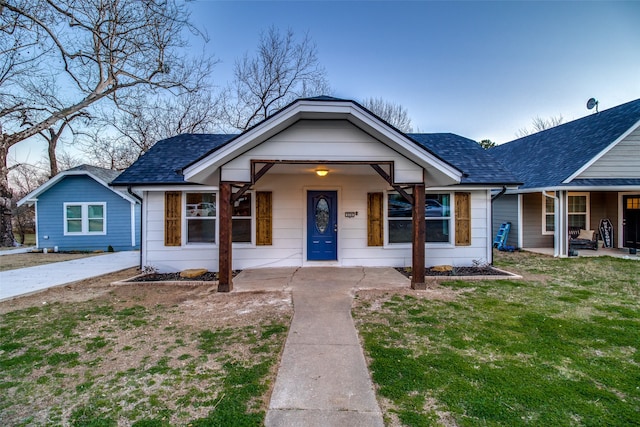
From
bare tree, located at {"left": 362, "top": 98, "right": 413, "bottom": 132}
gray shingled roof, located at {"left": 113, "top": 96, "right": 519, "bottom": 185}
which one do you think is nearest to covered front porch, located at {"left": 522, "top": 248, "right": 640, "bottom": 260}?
gray shingled roof, located at {"left": 113, "top": 96, "right": 519, "bottom": 185}

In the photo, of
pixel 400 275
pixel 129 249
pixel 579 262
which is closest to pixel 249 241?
pixel 400 275

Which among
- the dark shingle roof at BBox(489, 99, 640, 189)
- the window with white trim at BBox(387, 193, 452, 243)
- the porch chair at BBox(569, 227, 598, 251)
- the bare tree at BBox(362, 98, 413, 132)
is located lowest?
the porch chair at BBox(569, 227, 598, 251)

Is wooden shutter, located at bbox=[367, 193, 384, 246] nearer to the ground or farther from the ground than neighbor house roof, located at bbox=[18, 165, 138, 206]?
nearer to the ground

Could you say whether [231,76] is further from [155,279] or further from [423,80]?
[155,279]

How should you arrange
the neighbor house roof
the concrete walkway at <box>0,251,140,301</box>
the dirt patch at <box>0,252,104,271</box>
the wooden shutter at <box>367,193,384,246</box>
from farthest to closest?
the neighbor house roof, the dirt patch at <box>0,252,104,271</box>, the wooden shutter at <box>367,193,384,246</box>, the concrete walkway at <box>0,251,140,301</box>

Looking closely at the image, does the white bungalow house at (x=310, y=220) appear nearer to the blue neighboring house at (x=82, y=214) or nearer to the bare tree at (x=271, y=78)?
the blue neighboring house at (x=82, y=214)

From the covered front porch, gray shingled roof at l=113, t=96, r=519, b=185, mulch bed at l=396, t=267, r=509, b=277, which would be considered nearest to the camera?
mulch bed at l=396, t=267, r=509, b=277

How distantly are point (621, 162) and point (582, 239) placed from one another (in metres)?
2.86

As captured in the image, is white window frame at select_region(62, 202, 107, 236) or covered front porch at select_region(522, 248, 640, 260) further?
white window frame at select_region(62, 202, 107, 236)

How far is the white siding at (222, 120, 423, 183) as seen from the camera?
229 inches

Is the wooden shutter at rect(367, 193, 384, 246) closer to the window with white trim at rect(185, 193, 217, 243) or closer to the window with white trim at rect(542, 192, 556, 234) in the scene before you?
the window with white trim at rect(185, 193, 217, 243)

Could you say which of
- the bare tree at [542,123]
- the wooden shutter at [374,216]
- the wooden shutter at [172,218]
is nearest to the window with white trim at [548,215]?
the wooden shutter at [374,216]

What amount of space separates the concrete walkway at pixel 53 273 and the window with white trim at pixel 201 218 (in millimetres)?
2549

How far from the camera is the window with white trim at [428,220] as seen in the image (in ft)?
27.4
